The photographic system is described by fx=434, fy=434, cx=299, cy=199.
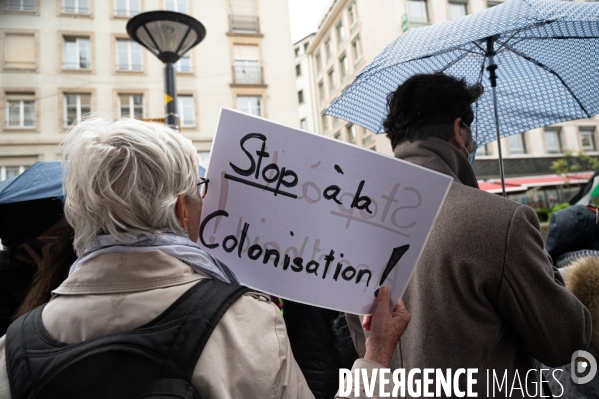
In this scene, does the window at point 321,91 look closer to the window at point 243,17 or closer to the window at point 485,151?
the window at point 485,151

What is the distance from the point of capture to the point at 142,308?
34.4 inches

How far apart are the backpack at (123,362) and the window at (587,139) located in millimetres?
30373

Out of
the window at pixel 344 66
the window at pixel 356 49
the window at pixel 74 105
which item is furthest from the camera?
the window at pixel 344 66

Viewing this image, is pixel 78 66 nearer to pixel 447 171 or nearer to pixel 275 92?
pixel 275 92

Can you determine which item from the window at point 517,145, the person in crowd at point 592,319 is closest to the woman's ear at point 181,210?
the person in crowd at point 592,319

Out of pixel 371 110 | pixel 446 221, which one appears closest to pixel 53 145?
pixel 371 110

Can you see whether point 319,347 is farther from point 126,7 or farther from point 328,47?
point 328,47

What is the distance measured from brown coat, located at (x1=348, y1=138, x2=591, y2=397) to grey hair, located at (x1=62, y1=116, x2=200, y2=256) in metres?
0.77

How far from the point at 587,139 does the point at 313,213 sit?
30.6m

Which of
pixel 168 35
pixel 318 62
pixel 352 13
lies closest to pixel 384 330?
pixel 168 35

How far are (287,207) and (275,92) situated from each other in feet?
59.0

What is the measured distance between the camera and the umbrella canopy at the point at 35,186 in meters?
1.75

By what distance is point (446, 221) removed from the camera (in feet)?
4.34

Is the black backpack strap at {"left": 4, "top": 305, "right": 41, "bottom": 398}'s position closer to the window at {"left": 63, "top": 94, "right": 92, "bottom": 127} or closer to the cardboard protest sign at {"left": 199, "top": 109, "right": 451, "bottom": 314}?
the cardboard protest sign at {"left": 199, "top": 109, "right": 451, "bottom": 314}
